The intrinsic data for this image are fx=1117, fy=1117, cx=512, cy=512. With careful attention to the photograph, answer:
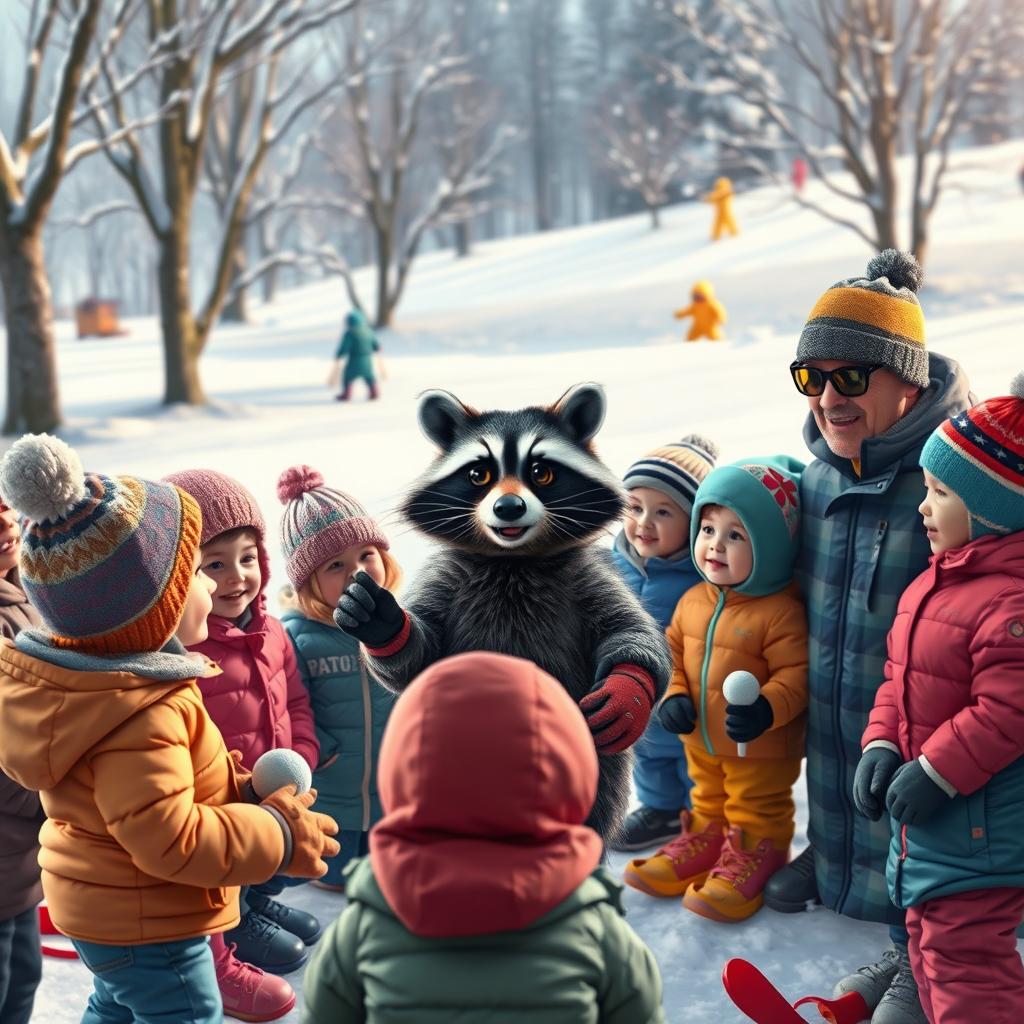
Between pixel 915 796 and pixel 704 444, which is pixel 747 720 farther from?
pixel 704 444

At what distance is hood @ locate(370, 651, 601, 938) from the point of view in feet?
4.57

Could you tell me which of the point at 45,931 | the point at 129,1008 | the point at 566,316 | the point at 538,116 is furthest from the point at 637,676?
the point at 538,116

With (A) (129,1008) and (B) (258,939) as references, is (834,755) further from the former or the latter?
(A) (129,1008)

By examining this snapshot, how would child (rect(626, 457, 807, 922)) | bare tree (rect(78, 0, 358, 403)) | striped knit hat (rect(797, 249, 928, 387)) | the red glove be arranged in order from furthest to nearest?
bare tree (rect(78, 0, 358, 403)), child (rect(626, 457, 807, 922)), striped knit hat (rect(797, 249, 928, 387)), the red glove

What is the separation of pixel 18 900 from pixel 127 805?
0.72 m

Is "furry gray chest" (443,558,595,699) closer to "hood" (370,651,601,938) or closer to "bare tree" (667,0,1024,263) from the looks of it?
"hood" (370,651,601,938)

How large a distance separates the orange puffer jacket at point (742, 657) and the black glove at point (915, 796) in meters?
0.68

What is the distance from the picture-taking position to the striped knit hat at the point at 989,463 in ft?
7.61

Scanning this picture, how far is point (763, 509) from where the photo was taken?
302 cm

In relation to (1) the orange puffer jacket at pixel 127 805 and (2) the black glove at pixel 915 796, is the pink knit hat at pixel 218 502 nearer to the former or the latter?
(1) the orange puffer jacket at pixel 127 805

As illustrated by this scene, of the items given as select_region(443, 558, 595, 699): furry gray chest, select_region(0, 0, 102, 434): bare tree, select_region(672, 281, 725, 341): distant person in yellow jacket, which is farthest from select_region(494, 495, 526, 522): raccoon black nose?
select_region(672, 281, 725, 341): distant person in yellow jacket

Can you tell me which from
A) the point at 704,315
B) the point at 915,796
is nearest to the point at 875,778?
the point at 915,796

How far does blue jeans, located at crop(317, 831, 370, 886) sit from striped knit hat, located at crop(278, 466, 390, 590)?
78 cm

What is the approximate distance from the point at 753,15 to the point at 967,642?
58.5ft
